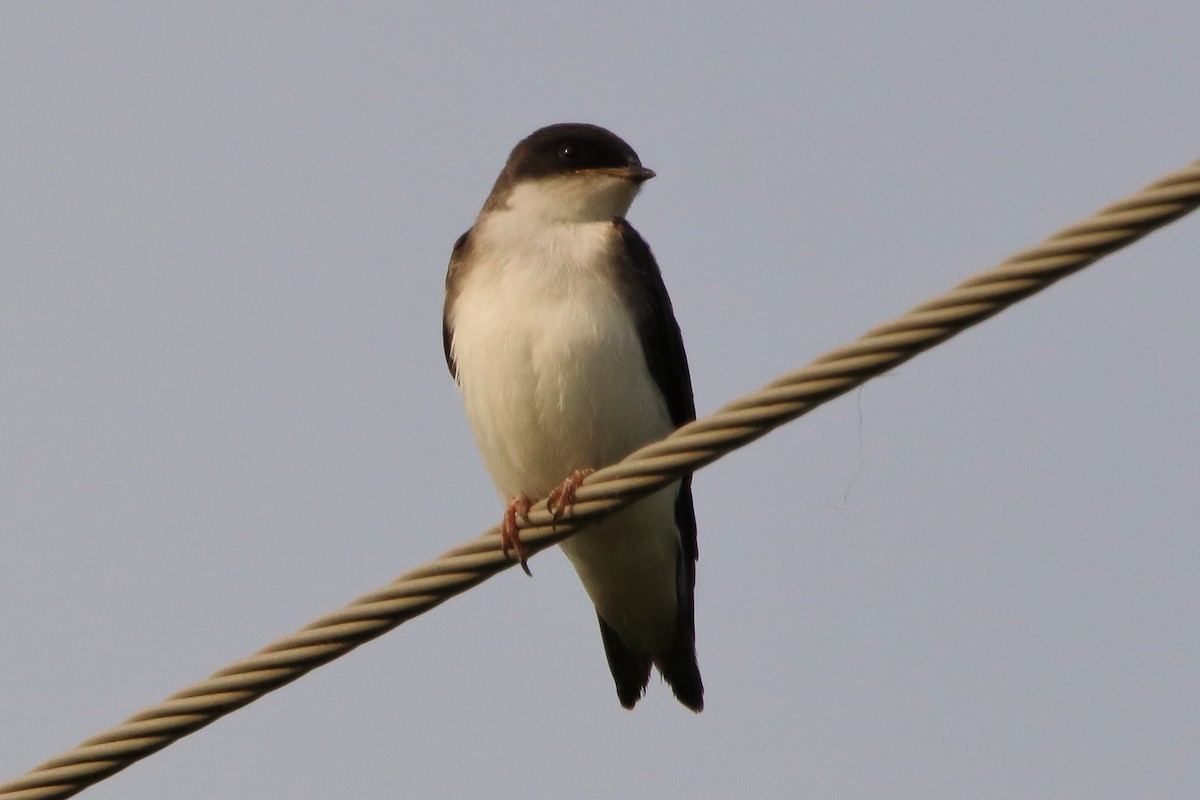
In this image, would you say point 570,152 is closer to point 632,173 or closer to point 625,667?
point 632,173

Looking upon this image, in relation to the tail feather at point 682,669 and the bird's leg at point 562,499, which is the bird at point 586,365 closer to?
the tail feather at point 682,669

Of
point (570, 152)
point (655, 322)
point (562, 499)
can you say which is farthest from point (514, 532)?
point (570, 152)

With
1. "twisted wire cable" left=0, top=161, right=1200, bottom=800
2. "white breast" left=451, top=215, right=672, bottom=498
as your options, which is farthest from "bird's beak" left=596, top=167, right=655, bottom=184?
"twisted wire cable" left=0, top=161, right=1200, bottom=800

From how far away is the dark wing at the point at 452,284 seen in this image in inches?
312

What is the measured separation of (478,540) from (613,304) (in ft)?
8.37

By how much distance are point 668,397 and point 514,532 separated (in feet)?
6.80

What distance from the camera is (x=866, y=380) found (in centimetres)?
445

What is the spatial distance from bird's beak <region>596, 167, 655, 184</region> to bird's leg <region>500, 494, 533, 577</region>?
1.78 meters

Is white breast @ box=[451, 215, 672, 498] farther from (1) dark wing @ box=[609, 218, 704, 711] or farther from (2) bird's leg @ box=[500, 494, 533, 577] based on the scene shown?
(2) bird's leg @ box=[500, 494, 533, 577]

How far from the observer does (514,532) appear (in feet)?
20.0

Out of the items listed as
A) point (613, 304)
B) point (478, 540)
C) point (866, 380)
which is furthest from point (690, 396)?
point (866, 380)

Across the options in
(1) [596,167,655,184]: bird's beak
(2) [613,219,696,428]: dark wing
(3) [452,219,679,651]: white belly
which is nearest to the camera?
(3) [452,219,679,651]: white belly

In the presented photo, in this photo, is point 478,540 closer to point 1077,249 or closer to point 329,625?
point 329,625

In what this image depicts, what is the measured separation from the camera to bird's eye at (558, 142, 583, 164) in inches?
334
